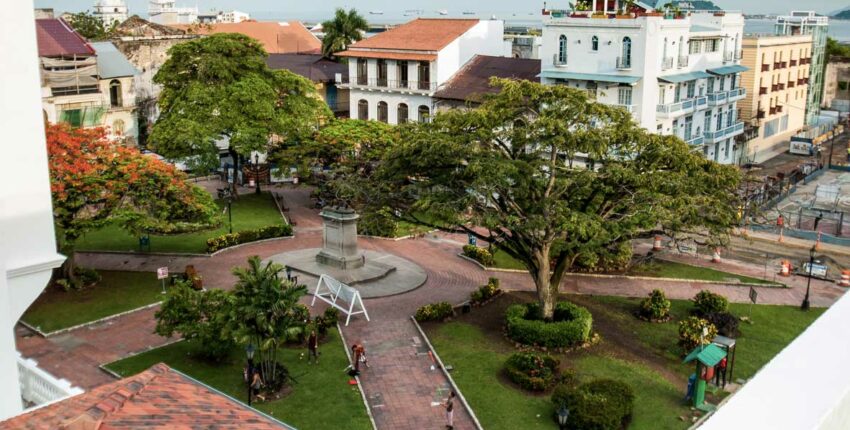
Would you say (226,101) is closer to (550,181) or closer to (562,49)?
(562,49)

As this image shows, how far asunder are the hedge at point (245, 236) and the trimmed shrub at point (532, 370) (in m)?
18.5

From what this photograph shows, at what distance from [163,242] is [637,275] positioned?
2306 cm

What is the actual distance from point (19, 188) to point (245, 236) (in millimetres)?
28298

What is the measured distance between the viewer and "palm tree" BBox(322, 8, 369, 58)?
70438 millimetres

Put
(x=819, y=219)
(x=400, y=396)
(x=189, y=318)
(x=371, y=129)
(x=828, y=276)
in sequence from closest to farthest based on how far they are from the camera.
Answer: (x=400, y=396) → (x=189, y=318) → (x=828, y=276) → (x=819, y=219) → (x=371, y=129)

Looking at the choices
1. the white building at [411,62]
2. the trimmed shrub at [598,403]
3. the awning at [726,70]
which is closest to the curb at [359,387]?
the trimmed shrub at [598,403]

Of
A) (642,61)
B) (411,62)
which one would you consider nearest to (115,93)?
(411,62)

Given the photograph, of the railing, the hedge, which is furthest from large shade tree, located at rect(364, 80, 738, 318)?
the railing

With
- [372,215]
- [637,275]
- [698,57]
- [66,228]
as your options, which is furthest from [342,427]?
[698,57]

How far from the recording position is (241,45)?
47312 mm

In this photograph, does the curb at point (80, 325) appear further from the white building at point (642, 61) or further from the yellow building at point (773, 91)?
the yellow building at point (773, 91)

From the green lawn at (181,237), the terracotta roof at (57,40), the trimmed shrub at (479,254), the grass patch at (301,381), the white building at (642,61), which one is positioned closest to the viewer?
the grass patch at (301,381)

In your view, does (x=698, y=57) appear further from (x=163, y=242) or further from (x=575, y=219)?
(x=163, y=242)

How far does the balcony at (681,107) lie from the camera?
156ft
